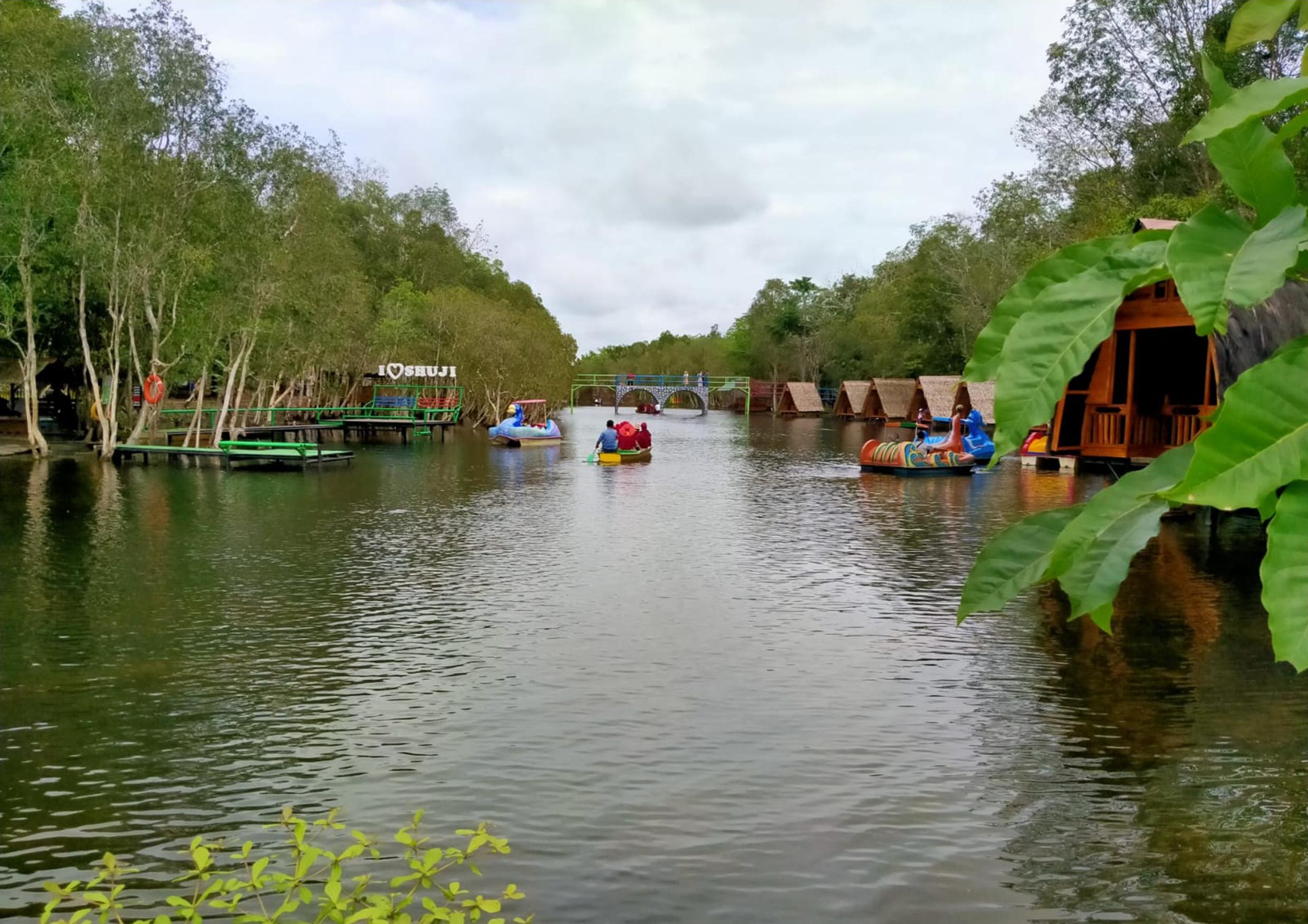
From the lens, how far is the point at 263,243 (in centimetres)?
3403

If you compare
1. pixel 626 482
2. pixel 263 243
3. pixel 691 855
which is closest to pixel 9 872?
pixel 691 855

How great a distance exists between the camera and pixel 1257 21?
4.77 ft

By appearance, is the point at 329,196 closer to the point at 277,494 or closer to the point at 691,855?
the point at 277,494

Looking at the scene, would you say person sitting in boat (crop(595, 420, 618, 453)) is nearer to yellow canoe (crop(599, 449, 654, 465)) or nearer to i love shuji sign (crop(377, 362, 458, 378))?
yellow canoe (crop(599, 449, 654, 465))

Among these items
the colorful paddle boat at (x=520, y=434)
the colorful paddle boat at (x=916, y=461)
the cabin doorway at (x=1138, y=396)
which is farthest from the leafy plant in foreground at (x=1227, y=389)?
the colorful paddle boat at (x=520, y=434)

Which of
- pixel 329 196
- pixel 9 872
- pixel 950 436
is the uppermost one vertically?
pixel 329 196

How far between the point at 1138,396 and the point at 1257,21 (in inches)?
884

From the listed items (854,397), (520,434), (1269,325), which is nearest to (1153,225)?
(1269,325)

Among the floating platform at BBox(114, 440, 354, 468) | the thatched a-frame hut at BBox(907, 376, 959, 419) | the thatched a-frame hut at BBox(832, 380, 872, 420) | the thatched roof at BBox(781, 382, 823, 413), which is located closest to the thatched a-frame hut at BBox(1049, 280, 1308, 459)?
the floating platform at BBox(114, 440, 354, 468)

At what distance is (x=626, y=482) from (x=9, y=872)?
2549 centimetres

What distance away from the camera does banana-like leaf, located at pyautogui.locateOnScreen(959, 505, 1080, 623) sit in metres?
1.49

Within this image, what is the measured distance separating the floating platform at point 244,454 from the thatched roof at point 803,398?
62876 millimetres

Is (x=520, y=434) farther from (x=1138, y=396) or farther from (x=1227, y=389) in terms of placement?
(x=1227, y=389)

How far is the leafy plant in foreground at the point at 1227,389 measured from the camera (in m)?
1.18
